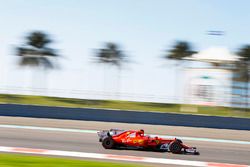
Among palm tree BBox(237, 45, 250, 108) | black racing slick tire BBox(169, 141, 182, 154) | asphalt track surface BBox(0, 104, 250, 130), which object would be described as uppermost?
palm tree BBox(237, 45, 250, 108)

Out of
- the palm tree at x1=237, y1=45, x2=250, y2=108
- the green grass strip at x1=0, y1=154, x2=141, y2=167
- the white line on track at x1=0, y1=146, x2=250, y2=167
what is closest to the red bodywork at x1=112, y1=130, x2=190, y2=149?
the white line on track at x1=0, y1=146, x2=250, y2=167

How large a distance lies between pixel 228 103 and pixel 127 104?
477cm

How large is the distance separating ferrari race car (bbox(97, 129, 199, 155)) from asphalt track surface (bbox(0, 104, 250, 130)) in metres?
7.65

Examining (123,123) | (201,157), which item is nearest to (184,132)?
(123,123)

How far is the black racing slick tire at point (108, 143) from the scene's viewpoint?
1073 centimetres

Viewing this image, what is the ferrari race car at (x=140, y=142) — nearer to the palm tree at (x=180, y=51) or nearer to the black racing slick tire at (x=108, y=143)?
the black racing slick tire at (x=108, y=143)

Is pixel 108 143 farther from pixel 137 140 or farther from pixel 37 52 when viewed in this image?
pixel 37 52

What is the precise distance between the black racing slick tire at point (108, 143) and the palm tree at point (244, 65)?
1403 centimetres

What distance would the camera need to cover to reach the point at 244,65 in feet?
82.1

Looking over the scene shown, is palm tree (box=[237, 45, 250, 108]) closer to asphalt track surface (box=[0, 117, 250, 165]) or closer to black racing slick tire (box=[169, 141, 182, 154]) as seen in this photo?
asphalt track surface (box=[0, 117, 250, 165])

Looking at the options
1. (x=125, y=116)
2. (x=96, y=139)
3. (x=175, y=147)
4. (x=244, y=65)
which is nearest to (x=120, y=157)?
(x=175, y=147)

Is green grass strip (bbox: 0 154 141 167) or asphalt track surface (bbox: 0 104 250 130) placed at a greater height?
asphalt track surface (bbox: 0 104 250 130)

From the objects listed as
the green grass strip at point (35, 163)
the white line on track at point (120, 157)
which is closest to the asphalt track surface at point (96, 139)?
the white line on track at point (120, 157)

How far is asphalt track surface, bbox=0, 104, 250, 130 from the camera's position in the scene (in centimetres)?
1833
